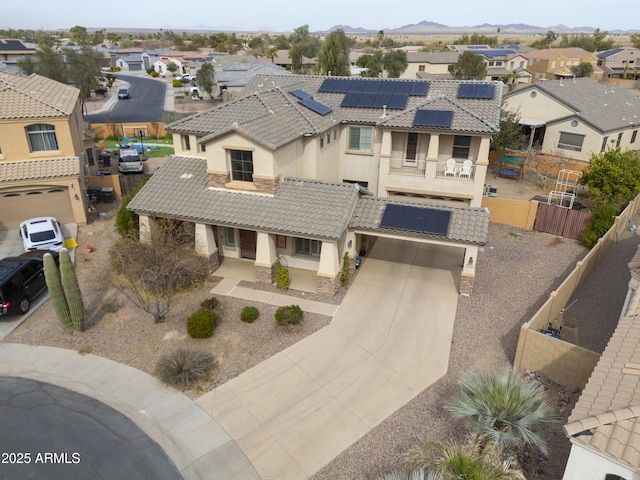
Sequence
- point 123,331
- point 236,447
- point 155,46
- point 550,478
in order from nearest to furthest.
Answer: point 550,478
point 236,447
point 123,331
point 155,46

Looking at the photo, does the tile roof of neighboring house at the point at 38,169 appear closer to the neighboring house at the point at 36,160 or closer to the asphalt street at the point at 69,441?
the neighboring house at the point at 36,160

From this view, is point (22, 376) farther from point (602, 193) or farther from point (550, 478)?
point (602, 193)

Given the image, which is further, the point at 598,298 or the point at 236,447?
the point at 598,298

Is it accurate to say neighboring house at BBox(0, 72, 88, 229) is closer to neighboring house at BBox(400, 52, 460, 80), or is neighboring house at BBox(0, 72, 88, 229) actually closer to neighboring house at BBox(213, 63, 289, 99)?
neighboring house at BBox(213, 63, 289, 99)

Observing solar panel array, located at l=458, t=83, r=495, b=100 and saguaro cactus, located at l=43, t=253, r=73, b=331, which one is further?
solar panel array, located at l=458, t=83, r=495, b=100

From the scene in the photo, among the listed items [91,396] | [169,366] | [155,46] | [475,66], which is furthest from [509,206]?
[155,46]

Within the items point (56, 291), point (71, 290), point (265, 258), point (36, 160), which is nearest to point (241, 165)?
point (265, 258)

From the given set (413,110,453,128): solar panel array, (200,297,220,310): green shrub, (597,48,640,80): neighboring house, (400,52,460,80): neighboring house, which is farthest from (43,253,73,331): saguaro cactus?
(597,48,640,80): neighboring house

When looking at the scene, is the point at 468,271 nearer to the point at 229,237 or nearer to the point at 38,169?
the point at 229,237
